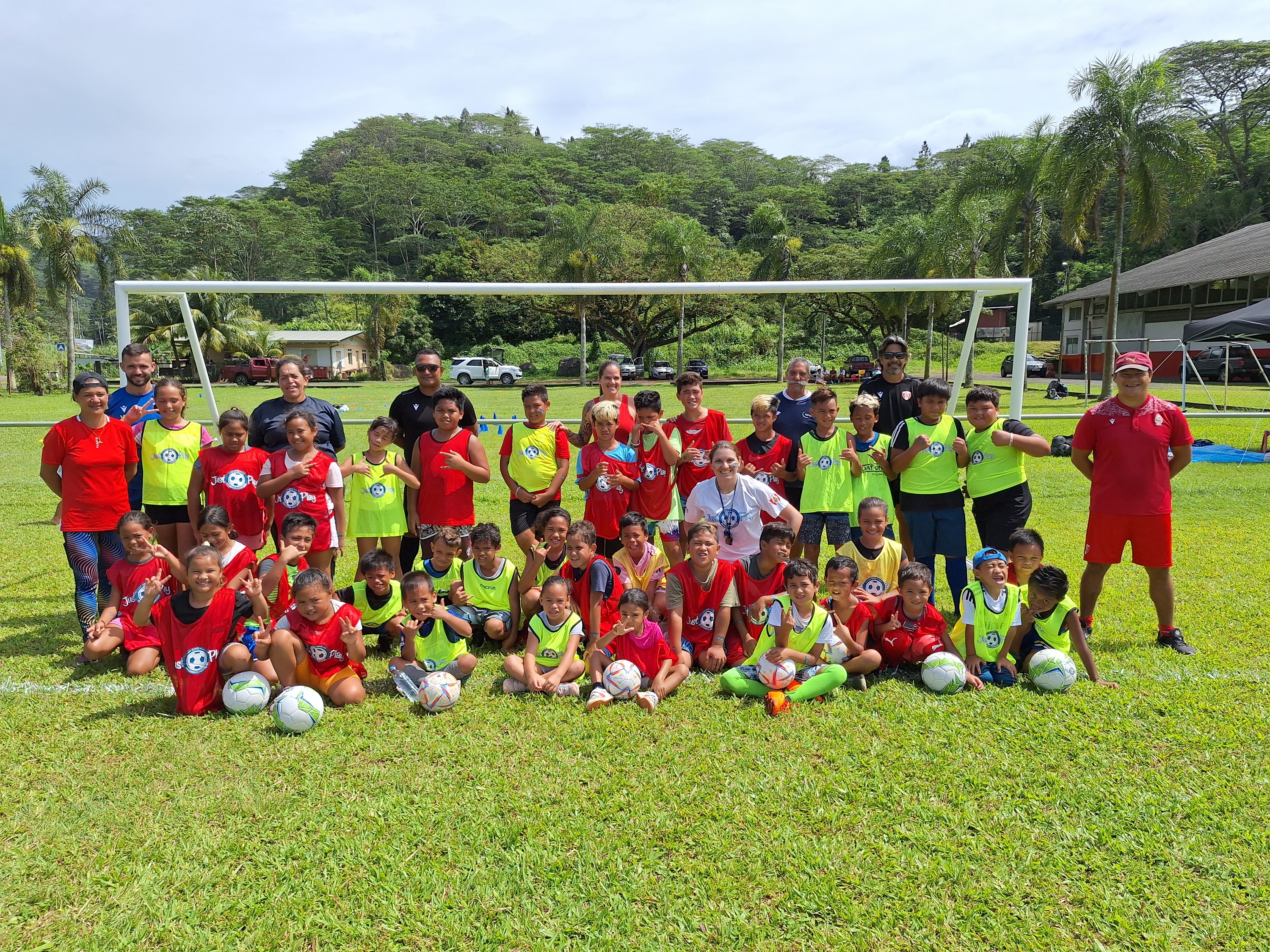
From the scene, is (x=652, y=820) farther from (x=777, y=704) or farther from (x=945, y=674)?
(x=945, y=674)

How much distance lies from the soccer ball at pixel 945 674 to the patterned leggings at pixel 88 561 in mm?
4857

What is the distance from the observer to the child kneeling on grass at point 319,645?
4.00m

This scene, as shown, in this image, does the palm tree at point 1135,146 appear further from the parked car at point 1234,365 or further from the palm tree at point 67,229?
the palm tree at point 67,229

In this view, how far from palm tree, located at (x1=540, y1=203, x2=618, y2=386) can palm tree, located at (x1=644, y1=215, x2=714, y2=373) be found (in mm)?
2782

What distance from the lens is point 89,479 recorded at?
15.4 feet

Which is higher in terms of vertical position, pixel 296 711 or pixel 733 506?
pixel 733 506

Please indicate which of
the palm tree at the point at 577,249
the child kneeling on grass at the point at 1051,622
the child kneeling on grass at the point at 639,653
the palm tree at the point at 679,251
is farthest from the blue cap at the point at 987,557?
the palm tree at the point at 577,249

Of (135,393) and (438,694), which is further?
(135,393)

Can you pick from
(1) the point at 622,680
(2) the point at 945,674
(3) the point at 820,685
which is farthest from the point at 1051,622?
(1) the point at 622,680

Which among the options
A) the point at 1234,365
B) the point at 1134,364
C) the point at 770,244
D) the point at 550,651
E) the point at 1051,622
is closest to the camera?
the point at 1051,622

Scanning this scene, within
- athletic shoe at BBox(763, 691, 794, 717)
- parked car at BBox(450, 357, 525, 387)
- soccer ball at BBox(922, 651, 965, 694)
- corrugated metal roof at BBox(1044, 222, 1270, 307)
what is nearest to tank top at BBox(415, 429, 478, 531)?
athletic shoe at BBox(763, 691, 794, 717)

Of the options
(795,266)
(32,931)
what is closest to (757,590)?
(32,931)

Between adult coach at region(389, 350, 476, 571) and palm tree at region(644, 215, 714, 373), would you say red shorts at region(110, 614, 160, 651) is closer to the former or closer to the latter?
adult coach at region(389, 350, 476, 571)

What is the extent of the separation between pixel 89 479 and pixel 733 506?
393 cm
